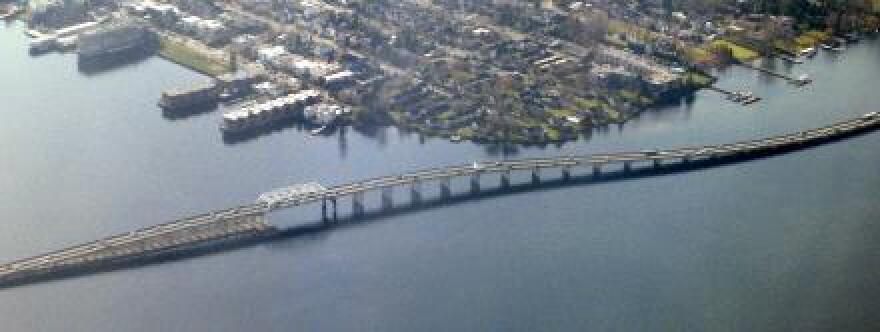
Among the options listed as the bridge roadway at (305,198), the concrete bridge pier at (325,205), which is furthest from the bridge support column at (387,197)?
the concrete bridge pier at (325,205)

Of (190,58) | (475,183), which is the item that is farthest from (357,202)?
(190,58)

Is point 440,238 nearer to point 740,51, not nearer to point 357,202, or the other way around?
point 357,202

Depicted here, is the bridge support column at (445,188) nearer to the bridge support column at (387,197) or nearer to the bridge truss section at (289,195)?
the bridge support column at (387,197)

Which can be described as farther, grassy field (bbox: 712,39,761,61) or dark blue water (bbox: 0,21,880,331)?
grassy field (bbox: 712,39,761,61)

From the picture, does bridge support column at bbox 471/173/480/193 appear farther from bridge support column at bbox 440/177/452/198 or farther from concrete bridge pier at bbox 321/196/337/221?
concrete bridge pier at bbox 321/196/337/221

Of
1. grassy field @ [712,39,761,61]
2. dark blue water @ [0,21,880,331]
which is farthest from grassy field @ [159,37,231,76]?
grassy field @ [712,39,761,61]

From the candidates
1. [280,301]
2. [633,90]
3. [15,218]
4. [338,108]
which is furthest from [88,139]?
[633,90]
